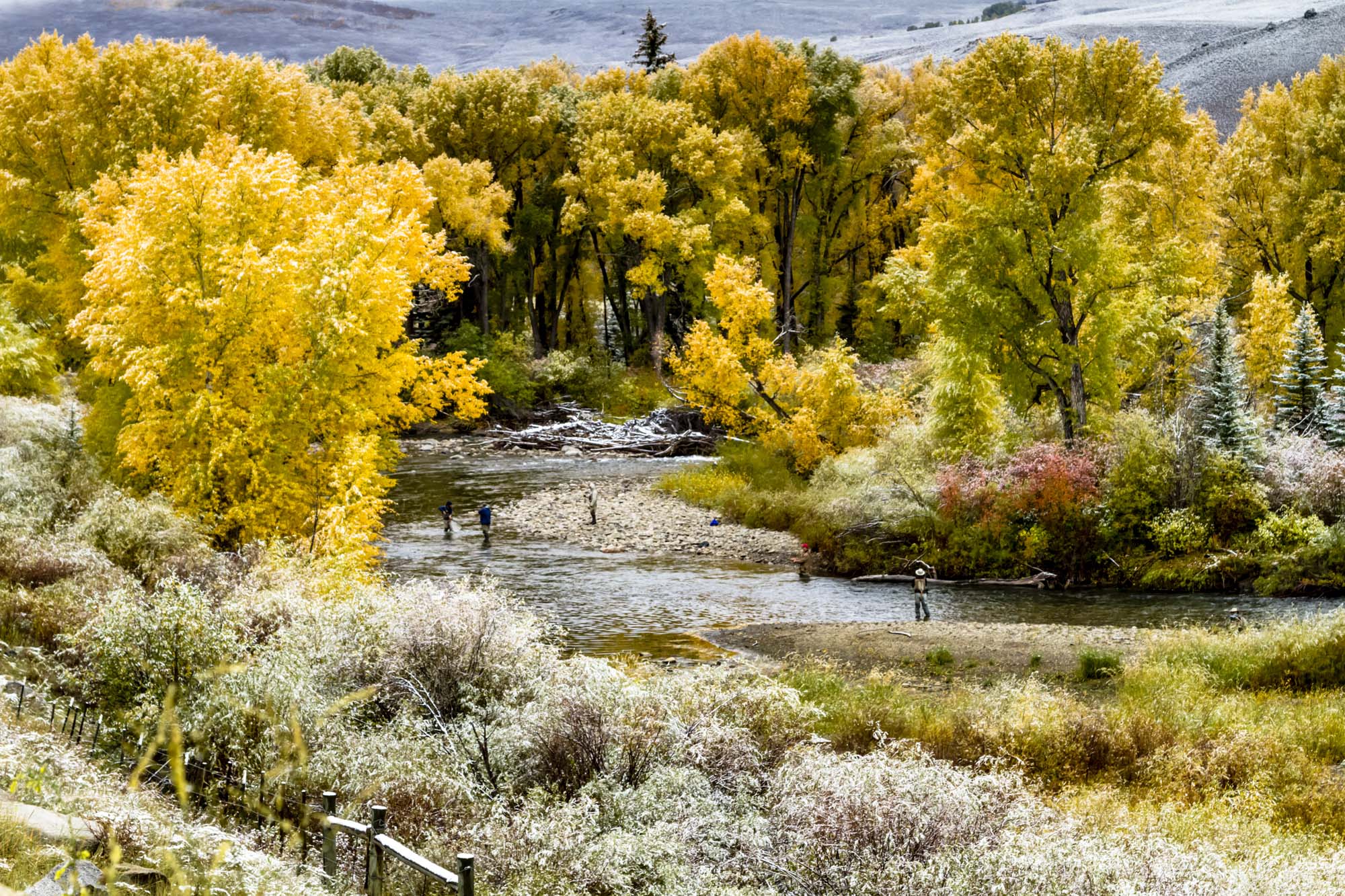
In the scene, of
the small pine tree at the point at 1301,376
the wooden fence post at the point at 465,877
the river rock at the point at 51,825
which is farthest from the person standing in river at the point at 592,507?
the wooden fence post at the point at 465,877

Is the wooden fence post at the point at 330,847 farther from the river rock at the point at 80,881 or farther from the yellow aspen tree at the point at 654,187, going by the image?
Answer: the yellow aspen tree at the point at 654,187

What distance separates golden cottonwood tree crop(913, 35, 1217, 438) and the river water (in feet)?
25.5

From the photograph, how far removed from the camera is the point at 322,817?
314 inches

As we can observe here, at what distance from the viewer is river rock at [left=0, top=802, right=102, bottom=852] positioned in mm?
6680

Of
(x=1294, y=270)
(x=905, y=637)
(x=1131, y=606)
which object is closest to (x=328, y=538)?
(x=905, y=637)

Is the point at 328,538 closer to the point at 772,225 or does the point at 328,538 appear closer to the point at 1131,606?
the point at 1131,606

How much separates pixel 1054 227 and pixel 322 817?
29.1m

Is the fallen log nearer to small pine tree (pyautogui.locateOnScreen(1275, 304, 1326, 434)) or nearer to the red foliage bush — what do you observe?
the red foliage bush

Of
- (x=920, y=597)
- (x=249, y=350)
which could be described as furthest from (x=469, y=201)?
(x=920, y=597)

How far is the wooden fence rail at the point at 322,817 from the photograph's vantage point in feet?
22.6

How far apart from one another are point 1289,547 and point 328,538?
21.3 metres

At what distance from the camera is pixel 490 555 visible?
3091cm

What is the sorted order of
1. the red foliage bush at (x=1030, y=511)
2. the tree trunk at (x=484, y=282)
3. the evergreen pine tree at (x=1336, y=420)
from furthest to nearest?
the tree trunk at (x=484, y=282), the evergreen pine tree at (x=1336, y=420), the red foliage bush at (x=1030, y=511)

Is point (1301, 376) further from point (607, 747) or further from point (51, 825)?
point (51, 825)
